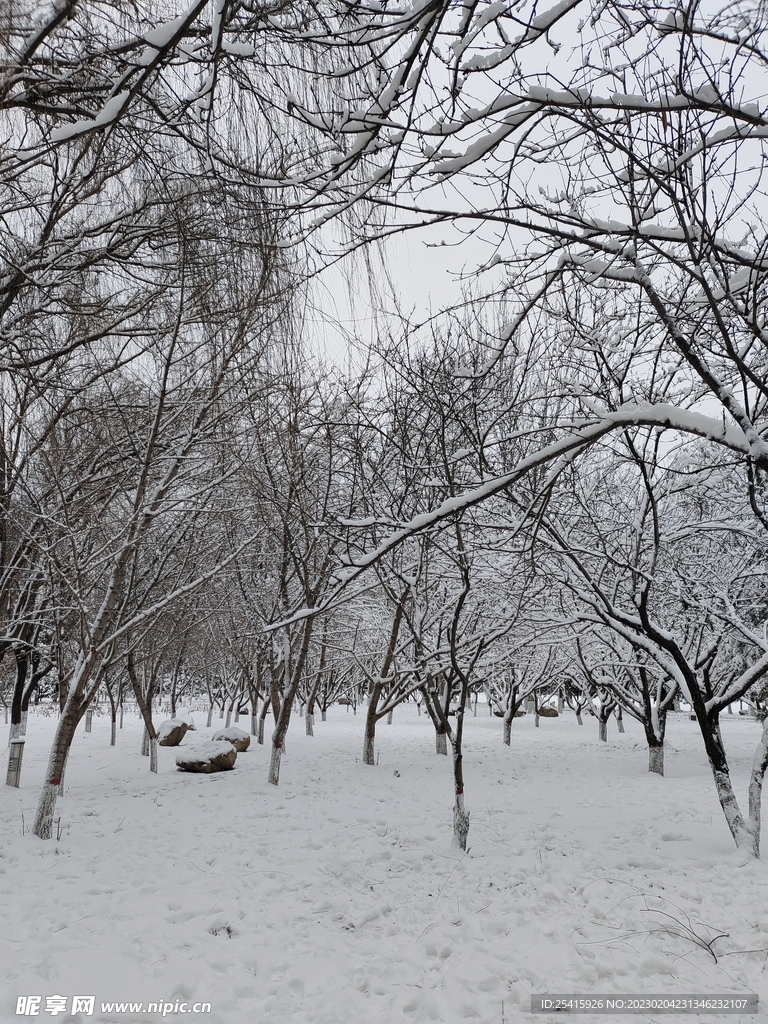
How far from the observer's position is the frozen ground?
12.6 ft

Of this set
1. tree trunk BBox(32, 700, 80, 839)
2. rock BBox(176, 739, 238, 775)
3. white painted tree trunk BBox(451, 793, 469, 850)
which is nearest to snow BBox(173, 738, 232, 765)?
rock BBox(176, 739, 238, 775)

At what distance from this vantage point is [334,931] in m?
4.71

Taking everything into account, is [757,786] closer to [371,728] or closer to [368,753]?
[371,728]

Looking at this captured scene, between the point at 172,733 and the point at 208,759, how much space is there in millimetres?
6961

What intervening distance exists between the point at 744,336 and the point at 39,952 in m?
7.80

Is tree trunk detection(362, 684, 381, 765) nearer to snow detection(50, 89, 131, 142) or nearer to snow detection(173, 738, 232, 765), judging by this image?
snow detection(173, 738, 232, 765)

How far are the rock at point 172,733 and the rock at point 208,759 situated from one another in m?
6.17

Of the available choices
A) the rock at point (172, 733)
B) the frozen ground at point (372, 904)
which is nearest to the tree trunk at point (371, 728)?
the frozen ground at point (372, 904)

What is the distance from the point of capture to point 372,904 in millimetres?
5203

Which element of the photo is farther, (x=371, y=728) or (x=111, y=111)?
(x=371, y=728)

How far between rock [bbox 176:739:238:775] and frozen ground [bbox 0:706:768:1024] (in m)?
2.21

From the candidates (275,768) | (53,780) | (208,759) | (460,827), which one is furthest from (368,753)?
(53,780)

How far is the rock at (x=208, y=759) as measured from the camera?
11.7m

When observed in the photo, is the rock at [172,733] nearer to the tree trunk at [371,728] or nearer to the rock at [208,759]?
the rock at [208,759]
